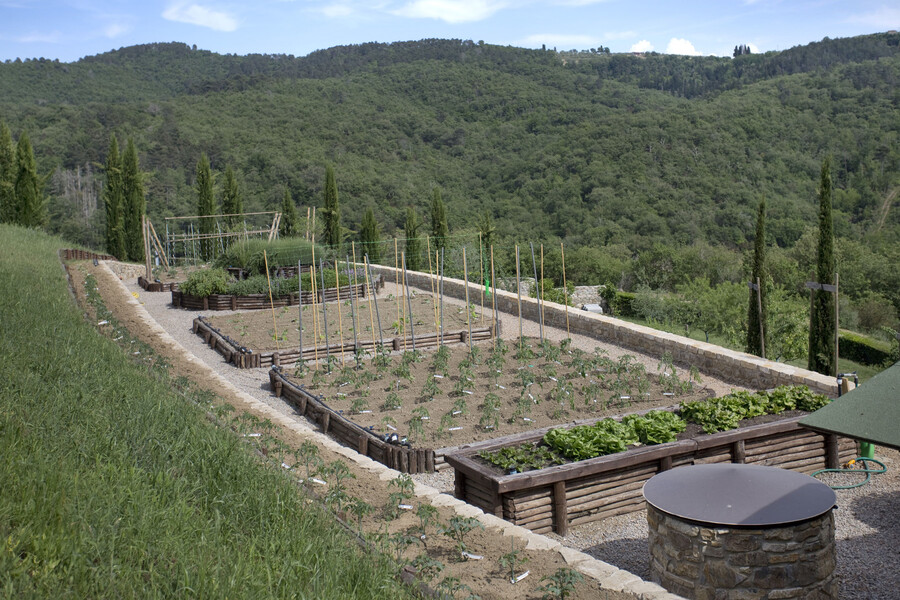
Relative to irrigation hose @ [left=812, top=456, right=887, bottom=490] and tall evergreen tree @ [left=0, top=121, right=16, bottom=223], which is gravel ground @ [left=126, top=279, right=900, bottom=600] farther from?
tall evergreen tree @ [left=0, top=121, right=16, bottom=223]

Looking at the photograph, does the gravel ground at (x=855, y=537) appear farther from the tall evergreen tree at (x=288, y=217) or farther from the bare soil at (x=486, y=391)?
the tall evergreen tree at (x=288, y=217)

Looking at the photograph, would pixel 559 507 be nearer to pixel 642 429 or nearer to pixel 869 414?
pixel 642 429

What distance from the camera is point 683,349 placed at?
10812mm

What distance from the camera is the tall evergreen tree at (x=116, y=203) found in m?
28.0

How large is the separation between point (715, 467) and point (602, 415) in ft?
10.6

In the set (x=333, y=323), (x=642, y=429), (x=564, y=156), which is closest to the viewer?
(x=642, y=429)

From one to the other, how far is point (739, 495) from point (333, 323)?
34.9 ft

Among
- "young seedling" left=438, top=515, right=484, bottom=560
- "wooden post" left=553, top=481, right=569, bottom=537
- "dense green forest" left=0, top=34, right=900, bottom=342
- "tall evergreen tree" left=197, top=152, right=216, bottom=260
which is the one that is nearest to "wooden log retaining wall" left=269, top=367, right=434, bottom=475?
"wooden post" left=553, top=481, right=569, bottom=537

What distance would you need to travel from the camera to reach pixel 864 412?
4.32 meters

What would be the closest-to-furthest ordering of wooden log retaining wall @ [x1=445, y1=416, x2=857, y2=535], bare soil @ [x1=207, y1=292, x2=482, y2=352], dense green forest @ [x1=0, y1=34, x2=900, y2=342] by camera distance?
1. wooden log retaining wall @ [x1=445, y1=416, x2=857, y2=535]
2. bare soil @ [x1=207, y1=292, x2=482, y2=352]
3. dense green forest @ [x1=0, y1=34, x2=900, y2=342]

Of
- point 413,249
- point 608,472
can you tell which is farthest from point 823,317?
point 413,249

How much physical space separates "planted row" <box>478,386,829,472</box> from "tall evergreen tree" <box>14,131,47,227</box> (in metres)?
27.3

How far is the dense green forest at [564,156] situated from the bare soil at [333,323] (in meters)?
15.6

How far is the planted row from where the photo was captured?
6262 mm
